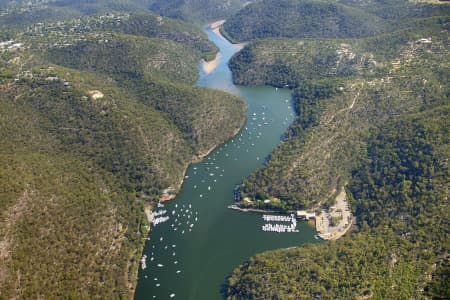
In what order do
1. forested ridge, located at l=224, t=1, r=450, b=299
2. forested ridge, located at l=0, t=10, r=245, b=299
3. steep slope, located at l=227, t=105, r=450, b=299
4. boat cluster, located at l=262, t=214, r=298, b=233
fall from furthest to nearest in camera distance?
boat cluster, located at l=262, t=214, r=298, b=233 → forested ridge, located at l=224, t=1, r=450, b=299 → forested ridge, located at l=0, t=10, r=245, b=299 → steep slope, located at l=227, t=105, r=450, b=299

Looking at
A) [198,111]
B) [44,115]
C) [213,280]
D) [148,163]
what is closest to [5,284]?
[213,280]

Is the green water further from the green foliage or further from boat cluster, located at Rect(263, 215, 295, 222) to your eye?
the green foliage

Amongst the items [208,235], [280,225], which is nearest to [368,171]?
[280,225]

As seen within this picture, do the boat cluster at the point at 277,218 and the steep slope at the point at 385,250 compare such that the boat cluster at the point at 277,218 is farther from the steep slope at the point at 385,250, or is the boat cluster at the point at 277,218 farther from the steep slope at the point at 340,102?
the steep slope at the point at 385,250

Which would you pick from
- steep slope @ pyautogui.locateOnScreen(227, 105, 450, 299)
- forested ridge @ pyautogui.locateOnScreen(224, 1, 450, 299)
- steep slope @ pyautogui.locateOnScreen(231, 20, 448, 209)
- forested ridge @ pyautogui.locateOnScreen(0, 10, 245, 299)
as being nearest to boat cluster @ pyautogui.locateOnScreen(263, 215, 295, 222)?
forested ridge @ pyautogui.locateOnScreen(224, 1, 450, 299)

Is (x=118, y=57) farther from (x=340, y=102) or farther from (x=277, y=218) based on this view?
(x=277, y=218)

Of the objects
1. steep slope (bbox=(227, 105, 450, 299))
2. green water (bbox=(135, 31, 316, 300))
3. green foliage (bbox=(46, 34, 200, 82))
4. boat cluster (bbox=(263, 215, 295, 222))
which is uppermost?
green foliage (bbox=(46, 34, 200, 82))

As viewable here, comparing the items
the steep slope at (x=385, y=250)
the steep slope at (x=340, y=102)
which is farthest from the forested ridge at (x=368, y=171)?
the steep slope at (x=340, y=102)
